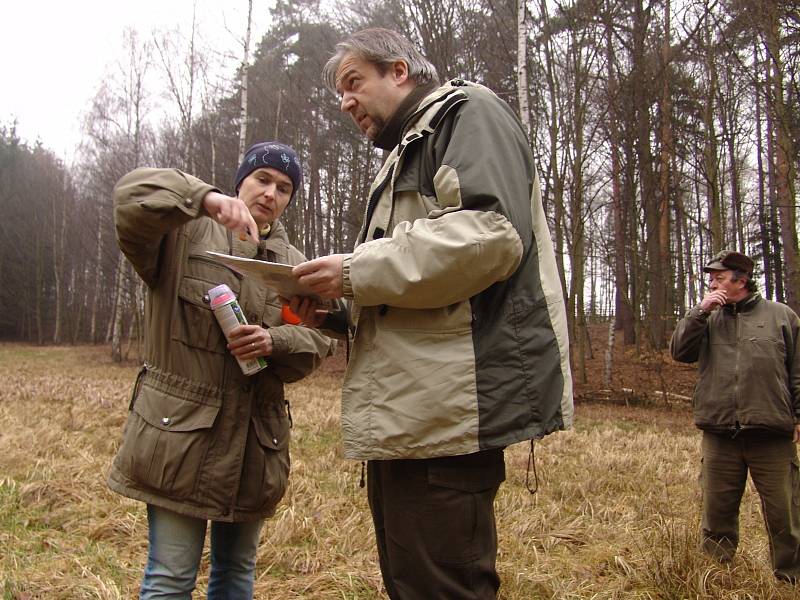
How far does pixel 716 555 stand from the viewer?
3.84 meters

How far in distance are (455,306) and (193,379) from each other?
1.05 metres

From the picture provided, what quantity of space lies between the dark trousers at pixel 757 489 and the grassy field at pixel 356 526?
0.49ft

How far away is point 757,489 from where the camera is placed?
158 inches

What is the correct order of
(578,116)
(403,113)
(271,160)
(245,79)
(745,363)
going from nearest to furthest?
(403,113), (271,160), (745,363), (578,116), (245,79)

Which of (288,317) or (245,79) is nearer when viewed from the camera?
(288,317)

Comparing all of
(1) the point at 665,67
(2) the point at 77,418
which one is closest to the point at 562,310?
(2) the point at 77,418

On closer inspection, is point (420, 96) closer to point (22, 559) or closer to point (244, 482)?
point (244, 482)

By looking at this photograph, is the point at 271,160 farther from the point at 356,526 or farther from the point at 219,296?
the point at 356,526

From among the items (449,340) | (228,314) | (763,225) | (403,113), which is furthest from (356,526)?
(763,225)

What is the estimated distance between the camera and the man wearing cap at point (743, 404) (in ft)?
12.8

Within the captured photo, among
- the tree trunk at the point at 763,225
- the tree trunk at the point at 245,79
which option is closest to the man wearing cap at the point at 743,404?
the tree trunk at the point at 245,79

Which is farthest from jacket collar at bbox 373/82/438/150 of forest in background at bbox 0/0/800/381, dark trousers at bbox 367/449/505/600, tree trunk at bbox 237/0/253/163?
tree trunk at bbox 237/0/253/163

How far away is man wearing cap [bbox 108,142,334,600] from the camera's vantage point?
1935 millimetres

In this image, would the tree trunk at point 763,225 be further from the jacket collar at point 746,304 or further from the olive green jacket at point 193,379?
the olive green jacket at point 193,379
